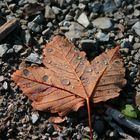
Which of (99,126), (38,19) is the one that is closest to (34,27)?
(38,19)

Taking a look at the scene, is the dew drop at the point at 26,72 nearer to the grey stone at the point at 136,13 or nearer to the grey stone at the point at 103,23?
the grey stone at the point at 103,23

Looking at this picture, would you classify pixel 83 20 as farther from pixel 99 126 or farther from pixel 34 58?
pixel 99 126

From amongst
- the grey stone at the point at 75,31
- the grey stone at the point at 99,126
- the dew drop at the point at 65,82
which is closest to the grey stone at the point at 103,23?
the grey stone at the point at 75,31

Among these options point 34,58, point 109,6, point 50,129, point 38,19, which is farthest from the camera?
point 109,6

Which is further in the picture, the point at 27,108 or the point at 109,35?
the point at 109,35

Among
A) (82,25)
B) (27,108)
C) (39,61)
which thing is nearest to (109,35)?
(82,25)

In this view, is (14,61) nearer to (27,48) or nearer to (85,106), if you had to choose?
(27,48)
